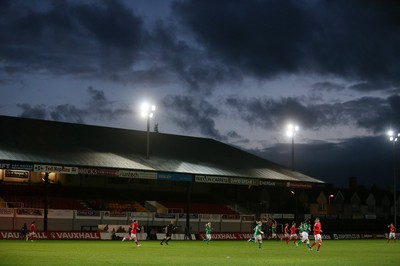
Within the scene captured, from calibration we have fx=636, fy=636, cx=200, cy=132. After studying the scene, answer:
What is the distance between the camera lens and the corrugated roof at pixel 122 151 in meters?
52.2

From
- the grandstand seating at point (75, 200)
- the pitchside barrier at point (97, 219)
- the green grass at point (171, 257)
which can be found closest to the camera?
the green grass at point (171, 257)

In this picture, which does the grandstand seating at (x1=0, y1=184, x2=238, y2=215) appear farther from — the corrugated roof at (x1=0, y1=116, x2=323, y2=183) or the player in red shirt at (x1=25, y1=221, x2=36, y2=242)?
the player in red shirt at (x1=25, y1=221, x2=36, y2=242)

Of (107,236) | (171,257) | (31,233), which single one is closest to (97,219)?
(107,236)

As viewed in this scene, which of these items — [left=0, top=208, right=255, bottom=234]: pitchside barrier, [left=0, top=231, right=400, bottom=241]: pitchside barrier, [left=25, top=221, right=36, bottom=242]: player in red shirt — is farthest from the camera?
[left=0, top=208, right=255, bottom=234]: pitchside barrier

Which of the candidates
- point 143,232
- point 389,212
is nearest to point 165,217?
point 143,232

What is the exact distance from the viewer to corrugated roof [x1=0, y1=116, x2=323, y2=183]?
52188mm

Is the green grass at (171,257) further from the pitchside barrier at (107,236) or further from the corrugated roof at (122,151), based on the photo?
the corrugated roof at (122,151)

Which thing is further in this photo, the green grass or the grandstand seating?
the grandstand seating

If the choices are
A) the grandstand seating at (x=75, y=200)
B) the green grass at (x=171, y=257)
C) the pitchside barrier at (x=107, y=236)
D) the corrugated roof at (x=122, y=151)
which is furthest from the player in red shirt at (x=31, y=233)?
the green grass at (x=171, y=257)

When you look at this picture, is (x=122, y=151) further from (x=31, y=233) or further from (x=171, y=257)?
(x=171, y=257)

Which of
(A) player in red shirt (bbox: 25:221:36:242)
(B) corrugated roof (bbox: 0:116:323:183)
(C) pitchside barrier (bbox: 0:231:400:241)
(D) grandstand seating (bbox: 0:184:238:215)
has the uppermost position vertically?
(B) corrugated roof (bbox: 0:116:323:183)

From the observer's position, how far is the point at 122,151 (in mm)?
60219

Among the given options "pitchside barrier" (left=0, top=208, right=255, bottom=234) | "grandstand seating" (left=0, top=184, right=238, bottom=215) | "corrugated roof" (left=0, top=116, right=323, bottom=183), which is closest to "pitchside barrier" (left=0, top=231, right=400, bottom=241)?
"pitchside barrier" (left=0, top=208, right=255, bottom=234)

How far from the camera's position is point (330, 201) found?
4759 inches
